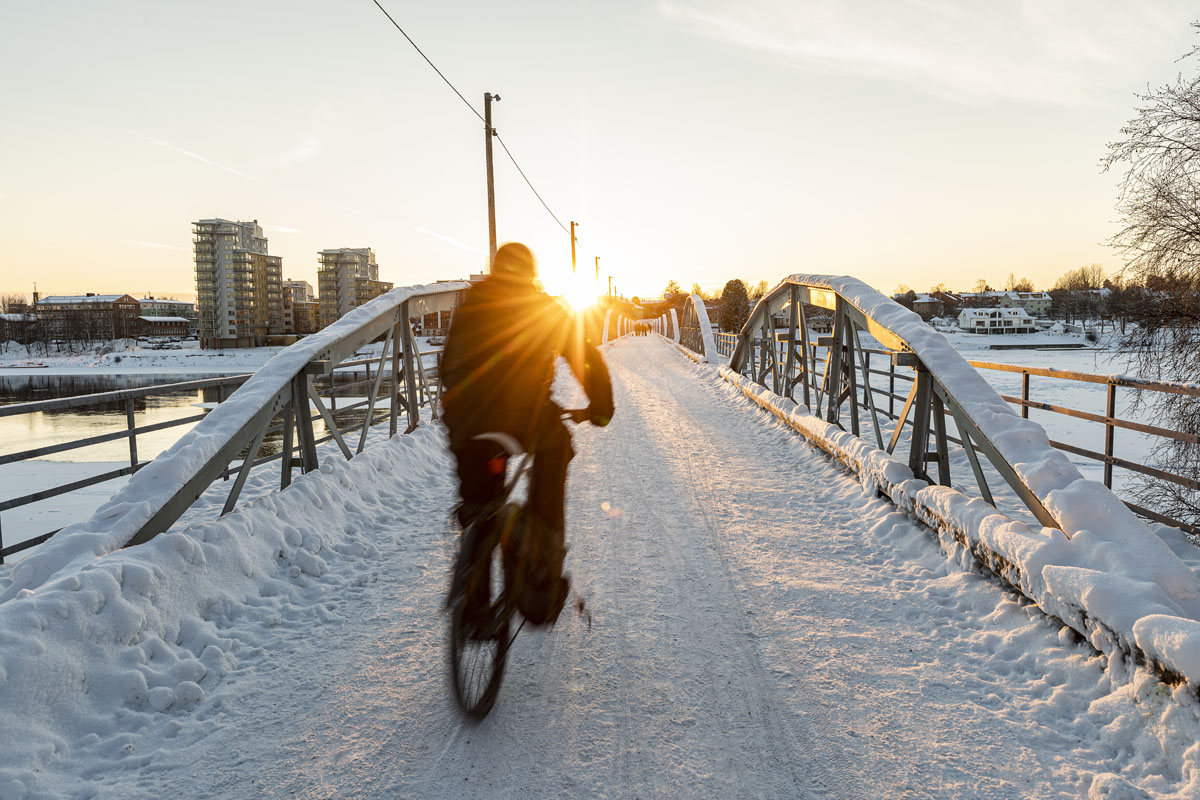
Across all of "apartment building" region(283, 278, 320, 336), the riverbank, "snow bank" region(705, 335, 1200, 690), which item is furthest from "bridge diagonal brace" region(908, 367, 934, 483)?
"apartment building" region(283, 278, 320, 336)

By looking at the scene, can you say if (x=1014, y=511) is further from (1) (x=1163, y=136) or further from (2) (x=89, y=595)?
(1) (x=1163, y=136)

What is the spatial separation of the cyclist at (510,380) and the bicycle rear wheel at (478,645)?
8 centimetres

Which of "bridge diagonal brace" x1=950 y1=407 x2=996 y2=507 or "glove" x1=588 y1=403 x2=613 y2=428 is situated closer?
"glove" x1=588 y1=403 x2=613 y2=428

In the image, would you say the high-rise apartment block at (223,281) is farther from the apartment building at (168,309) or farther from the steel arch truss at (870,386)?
the steel arch truss at (870,386)

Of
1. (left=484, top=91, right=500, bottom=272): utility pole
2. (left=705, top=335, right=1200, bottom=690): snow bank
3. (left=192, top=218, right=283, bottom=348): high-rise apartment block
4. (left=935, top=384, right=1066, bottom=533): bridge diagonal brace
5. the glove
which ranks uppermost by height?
(left=192, top=218, right=283, bottom=348): high-rise apartment block

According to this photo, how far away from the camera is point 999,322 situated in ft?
402

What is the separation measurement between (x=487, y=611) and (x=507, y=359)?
1.51 m

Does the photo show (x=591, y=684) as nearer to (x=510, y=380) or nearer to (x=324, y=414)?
(x=510, y=380)

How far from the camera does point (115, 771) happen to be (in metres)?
2.48

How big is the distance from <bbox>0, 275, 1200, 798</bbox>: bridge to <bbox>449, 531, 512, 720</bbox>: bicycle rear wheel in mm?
78

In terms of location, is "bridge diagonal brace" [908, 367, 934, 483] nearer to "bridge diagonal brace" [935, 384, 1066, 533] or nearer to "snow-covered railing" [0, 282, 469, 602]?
"bridge diagonal brace" [935, 384, 1066, 533]

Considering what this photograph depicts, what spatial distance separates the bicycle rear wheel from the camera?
2.95 meters

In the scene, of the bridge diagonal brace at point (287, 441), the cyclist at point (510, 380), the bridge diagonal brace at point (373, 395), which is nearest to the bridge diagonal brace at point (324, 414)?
the bridge diagonal brace at point (287, 441)

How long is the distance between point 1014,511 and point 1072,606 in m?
3.84
